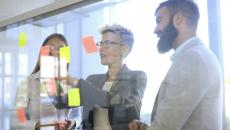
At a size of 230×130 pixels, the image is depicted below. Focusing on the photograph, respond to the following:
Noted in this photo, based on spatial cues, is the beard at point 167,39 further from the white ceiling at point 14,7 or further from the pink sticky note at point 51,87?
the white ceiling at point 14,7

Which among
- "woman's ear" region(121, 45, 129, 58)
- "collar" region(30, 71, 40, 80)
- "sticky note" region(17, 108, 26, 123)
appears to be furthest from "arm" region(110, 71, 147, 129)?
"sticky note" region(17, 108, 26, 123)

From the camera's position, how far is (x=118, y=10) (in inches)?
55.9

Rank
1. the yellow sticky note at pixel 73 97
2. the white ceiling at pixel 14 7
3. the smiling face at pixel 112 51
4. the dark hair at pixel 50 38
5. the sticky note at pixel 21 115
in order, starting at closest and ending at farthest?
the smiling face at pixel 112 51 < the yellow sticky note at pixel 73 97 < the dark hair at pixel 50 38 < the sticky note at pixel 21 115 < the white ceiling at pixel 14 7

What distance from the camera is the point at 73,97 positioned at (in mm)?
1609

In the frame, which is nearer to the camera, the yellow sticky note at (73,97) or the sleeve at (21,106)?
the yellow sticky note at (73,97)

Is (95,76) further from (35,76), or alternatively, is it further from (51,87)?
(35,76)

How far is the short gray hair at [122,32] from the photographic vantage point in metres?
1.37

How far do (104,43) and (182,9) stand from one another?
453 mm

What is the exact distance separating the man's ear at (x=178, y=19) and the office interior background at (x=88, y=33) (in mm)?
81

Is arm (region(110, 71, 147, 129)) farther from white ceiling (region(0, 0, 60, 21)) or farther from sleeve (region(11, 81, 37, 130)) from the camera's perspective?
white ceiling (region(0, 0, 60, 21))

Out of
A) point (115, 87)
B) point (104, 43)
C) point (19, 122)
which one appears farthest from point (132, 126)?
point (19, 122)

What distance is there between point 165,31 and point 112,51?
1.10 feet

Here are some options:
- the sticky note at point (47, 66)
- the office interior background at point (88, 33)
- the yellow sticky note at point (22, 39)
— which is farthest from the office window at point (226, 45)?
the yellow sticky note at point (22, 39)

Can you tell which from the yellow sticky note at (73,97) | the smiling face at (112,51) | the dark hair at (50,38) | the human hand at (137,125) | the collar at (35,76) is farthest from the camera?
the collar at (35,76)
